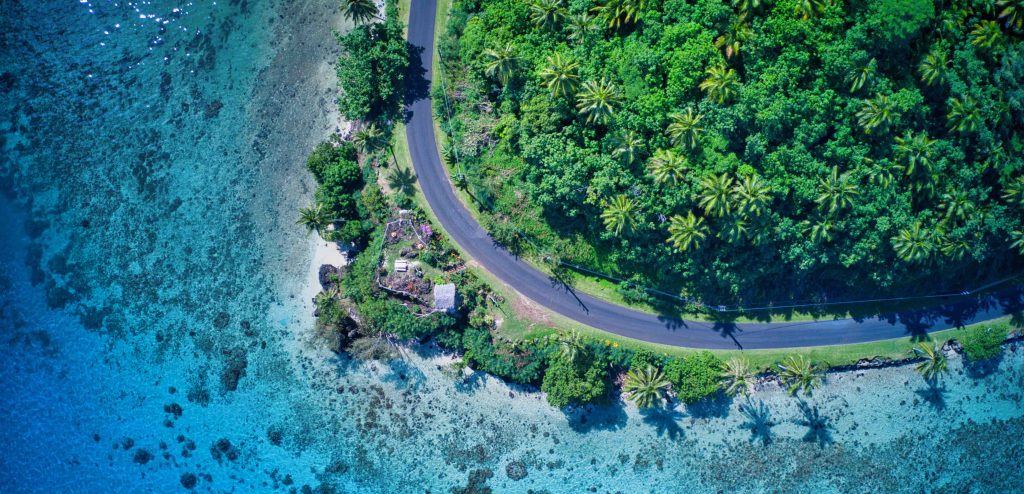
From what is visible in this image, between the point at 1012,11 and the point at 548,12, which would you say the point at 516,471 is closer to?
the point at 548,12

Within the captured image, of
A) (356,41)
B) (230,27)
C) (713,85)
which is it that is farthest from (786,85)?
(230,27)

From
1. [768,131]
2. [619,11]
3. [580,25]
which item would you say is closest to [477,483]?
[768,131]

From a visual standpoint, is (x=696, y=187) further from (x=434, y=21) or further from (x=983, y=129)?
(x=434, y=21)

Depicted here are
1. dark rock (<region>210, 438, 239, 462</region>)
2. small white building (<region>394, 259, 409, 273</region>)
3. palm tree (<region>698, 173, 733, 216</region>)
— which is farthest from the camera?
dark rock (<region>210, 438, 239, 462</region>)

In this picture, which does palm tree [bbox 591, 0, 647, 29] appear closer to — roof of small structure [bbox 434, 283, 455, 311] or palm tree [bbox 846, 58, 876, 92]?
palm tree [bbox 846, 58, 876, 92]

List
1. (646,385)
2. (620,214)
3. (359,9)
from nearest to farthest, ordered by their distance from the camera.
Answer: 1. (620,214)
2. (646,385)
3. (359,9)

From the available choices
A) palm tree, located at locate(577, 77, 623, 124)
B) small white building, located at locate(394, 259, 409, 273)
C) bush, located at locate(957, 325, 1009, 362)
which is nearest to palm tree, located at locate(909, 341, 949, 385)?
bush, located at locate(957, 325, 1009, 362)

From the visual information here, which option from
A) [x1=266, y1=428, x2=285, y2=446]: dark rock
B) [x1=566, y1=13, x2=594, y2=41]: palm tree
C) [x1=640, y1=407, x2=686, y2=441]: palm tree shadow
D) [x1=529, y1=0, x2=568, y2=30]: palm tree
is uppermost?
[x1=529, y1=0, x2=568, y2=30]: palm tree
